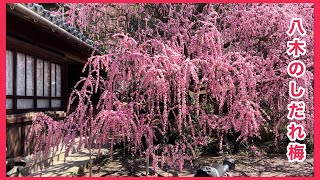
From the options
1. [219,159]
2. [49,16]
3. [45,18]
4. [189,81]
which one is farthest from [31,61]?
[219,159]

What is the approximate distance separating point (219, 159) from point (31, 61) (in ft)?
19.3

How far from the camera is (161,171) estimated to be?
25.3 feet

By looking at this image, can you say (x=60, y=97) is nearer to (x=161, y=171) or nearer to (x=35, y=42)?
(x=35, y=42)

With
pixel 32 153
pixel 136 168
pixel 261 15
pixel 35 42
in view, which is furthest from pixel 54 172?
pixel 261 15

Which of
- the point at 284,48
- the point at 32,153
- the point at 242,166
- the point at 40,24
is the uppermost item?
the point at 40,24

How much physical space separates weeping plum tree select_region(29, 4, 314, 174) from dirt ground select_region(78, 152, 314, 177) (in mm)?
1144

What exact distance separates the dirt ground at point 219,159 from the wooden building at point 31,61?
1806 millimetres

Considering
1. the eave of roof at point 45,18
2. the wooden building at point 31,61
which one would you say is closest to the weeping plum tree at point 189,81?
the wooden building at point 31,61

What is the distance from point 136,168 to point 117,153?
191 cm

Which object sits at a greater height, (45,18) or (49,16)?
(49,16)

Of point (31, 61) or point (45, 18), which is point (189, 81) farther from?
point (31, 61)

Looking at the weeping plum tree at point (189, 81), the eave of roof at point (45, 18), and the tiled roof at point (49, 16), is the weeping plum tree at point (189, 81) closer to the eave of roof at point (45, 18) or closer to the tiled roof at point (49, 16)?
the eave of roof at point (45, 18)

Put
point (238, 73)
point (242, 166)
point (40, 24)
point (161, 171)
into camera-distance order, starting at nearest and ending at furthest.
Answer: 1. point (238, 73)
2. point (40, 24)
3. point (161, 171)
4. point (242, 166)

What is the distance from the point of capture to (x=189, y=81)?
5.59 m
